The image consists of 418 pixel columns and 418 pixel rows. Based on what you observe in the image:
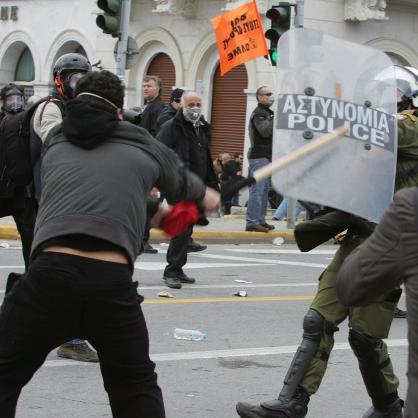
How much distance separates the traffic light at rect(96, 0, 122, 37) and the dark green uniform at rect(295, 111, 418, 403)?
1060cm

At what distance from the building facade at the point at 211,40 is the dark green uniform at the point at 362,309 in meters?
16.7

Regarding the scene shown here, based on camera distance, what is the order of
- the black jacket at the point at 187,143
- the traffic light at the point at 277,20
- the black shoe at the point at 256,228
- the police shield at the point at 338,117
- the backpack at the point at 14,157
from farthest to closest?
the black shoe at the point at 256,228
the traffic light at the point at 277,20
the black jacket at the point at 187,143
the backpack at the point at 14,157
the police shield at the point at 338,117

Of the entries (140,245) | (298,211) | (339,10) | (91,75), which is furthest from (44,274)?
(339,10)

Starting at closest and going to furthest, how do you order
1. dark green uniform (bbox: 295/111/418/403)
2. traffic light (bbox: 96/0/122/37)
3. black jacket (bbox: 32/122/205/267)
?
1. black jacket (bbox: 32/122/205/267)
2. dark green uniform (bbox: 295/111/418/403)
3. traffic light (bbox: 96/0/122/37)

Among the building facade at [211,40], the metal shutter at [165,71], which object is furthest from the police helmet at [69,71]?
the metal shutter at [165,71]

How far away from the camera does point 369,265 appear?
3666mm

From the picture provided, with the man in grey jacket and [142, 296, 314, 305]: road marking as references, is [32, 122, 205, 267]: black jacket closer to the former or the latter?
the man in grey jacket

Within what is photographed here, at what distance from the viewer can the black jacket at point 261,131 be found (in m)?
15.5

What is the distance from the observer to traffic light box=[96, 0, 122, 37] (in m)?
16.0

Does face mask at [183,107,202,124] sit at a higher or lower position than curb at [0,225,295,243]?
higher

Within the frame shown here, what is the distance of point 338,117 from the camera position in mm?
5383

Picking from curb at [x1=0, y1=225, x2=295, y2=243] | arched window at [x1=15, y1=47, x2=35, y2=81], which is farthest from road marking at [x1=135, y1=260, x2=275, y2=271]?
arched window at [x1=15, y1=47, x2=35, y2=81]

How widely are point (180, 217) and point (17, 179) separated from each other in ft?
11.3

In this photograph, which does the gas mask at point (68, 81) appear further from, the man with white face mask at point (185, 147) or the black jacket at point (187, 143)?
the black jacket at point (187, 143)
